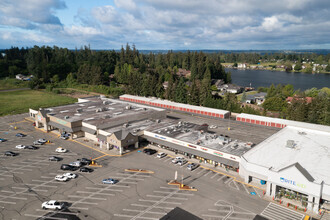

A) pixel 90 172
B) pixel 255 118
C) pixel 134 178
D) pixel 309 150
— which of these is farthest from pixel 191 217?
pixel 255 118

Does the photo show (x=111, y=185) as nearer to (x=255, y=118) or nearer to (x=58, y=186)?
(x=58, y=186)

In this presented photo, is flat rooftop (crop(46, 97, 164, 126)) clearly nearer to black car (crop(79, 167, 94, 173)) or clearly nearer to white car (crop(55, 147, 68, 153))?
white car (crop(55, 147, 68, 153))

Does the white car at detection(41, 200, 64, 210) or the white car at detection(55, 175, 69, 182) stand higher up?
the white car at detection(55, 175, 69, 182)

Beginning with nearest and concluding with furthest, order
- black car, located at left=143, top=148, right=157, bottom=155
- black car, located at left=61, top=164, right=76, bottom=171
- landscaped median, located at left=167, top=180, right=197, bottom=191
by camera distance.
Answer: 1. landscaped median, located at left=167, top=180, right=197, bottom=191
2. black car, located at left=61, top=164, right=76, bottom=171
3. black car, located at left=143, top=148, right=157, bottom=155

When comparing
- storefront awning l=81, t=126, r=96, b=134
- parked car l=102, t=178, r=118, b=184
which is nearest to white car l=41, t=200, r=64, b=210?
parked car l=102, t=178, r=118, b=184

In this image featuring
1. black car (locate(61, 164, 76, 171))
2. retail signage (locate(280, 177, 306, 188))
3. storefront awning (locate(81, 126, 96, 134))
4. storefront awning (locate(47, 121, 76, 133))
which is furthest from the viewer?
storefront awning (locate(47, 121, 76, 133))

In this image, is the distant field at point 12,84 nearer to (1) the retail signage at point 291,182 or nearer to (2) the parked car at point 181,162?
(2) the parked car at point 181,162

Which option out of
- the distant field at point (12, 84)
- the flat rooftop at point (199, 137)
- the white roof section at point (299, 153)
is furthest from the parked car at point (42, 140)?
the distant field at point (12, 84)

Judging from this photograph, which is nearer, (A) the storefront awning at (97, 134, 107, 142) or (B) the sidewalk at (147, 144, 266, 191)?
(B) the sidewalk at (147, 144, 266, 191)
